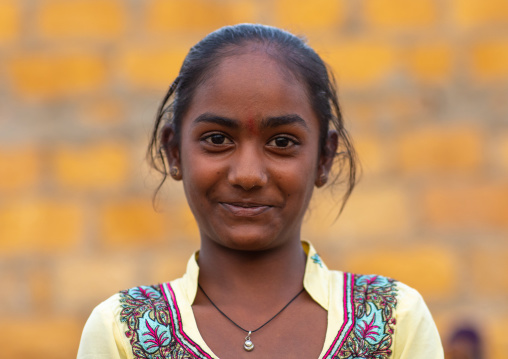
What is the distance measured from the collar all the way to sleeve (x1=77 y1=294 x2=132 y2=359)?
21cm

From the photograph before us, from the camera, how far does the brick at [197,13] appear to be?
4.78 metres

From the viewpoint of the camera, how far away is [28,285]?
475cm

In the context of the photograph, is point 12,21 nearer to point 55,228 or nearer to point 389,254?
point 55,228

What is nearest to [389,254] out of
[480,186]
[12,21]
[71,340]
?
[480,186]

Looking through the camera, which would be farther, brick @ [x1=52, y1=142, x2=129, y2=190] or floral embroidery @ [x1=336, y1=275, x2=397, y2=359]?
brick @ [x1=52, y1=142, x2=129, y2=190]

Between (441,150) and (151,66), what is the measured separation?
1.47 m

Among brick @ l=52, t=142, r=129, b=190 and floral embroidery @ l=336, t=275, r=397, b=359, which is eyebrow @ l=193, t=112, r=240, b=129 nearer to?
floral embroidery @ l=336, t=275, r=397, b=359

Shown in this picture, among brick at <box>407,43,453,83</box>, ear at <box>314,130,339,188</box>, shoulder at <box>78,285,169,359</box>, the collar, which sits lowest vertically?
shoulder at <box>78,285,169,359</box>

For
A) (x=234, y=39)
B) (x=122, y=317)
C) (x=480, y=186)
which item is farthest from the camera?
(x=480, y=186)

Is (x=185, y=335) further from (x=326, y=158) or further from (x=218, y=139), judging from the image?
(x=326, y=158)

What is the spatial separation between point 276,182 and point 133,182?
8.02 ft

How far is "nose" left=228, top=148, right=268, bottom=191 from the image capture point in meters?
2.38

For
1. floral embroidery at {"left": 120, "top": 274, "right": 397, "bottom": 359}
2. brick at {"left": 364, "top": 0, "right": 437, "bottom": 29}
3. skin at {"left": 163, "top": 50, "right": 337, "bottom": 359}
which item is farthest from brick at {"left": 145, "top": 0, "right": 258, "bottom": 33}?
floral embroidery at {"left": 120, "top": 274, "right": 397, "bottom": 359}

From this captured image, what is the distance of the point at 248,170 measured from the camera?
7.81 ft
